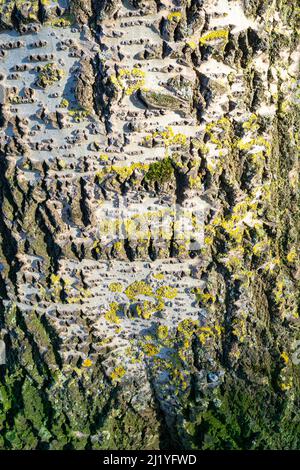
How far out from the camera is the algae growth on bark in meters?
3.39

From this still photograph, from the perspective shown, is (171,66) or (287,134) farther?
(287,134)

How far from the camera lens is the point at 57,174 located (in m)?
3.65

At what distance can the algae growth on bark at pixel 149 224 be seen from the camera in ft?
11.1

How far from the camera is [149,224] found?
373 cm

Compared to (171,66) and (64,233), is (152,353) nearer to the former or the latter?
(64,233)

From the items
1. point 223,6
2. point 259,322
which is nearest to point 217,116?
point 223,6

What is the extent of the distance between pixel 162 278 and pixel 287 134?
154 cm

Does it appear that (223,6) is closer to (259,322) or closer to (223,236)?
(223,236)

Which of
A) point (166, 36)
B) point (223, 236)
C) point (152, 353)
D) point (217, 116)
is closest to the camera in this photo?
point (166, 36)

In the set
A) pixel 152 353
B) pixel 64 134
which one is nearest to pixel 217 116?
pixel 64 134

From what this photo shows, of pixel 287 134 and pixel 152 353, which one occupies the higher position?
pixel 287 134

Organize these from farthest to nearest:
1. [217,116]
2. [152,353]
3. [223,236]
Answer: [152,353], [223,236], [217,116]

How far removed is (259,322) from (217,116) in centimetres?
176

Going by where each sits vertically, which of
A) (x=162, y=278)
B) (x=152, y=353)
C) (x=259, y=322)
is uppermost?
(x=162, y=278)
